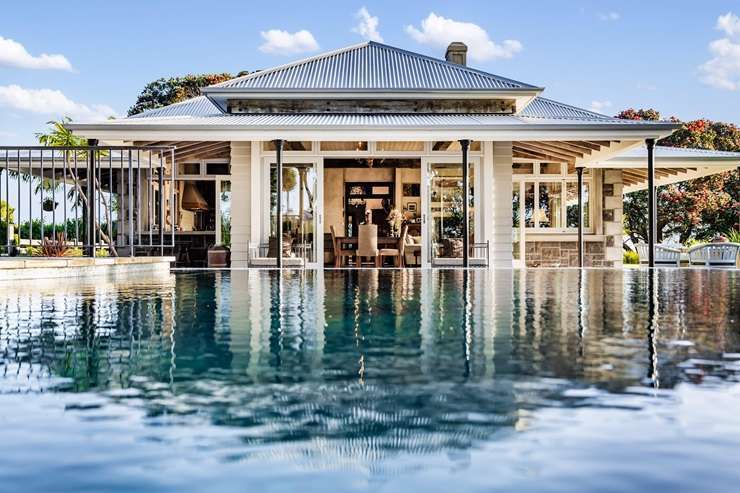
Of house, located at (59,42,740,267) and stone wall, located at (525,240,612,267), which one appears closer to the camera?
house, located at (59,42,740,267)

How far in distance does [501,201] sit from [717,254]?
183 inches

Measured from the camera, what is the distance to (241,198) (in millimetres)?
14188

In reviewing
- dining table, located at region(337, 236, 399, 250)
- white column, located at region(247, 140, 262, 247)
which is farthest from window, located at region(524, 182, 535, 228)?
white column, located at region(247, 140, 262, 247)

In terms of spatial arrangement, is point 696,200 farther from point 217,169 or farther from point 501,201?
point 217,169

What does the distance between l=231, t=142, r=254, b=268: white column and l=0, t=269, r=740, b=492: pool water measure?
35.6ft

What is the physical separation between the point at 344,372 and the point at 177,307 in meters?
2.30

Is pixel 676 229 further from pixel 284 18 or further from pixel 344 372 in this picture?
pixel 344 372

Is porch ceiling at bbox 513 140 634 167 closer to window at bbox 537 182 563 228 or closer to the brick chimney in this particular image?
window at bbox 537 182 563 228

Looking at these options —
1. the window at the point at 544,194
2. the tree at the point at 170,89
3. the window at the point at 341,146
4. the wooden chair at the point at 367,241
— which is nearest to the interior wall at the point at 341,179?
the window at the point at 544,194

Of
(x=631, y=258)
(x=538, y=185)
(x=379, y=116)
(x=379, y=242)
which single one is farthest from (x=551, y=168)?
(x=631, y=258)

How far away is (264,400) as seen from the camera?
66.7 inches

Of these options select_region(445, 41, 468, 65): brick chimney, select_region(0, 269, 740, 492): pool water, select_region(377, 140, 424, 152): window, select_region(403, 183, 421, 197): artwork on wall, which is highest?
select_region(445, 41, 468, 65): brick chimney

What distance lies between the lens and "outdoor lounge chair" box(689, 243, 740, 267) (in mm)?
15094

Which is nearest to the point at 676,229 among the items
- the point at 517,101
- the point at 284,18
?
the point at 517,101
